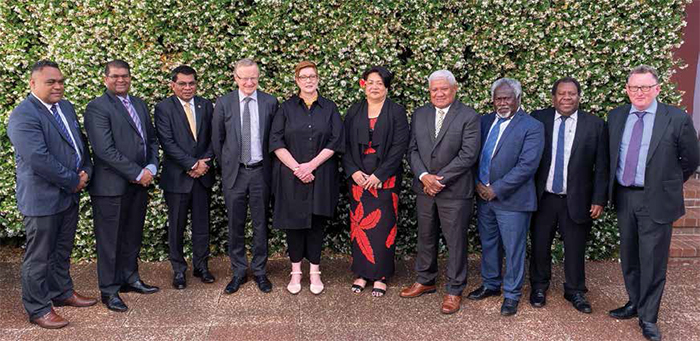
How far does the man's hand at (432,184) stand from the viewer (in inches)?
162

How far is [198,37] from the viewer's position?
501 centimetres

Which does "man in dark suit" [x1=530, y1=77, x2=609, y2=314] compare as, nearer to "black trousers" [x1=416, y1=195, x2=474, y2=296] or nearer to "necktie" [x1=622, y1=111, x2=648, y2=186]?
"necktie" [x1=622, y1=111, x2=648, y2=186]

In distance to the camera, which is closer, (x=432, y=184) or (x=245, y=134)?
(x=432, y=184)

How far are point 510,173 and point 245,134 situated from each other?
7.01ft

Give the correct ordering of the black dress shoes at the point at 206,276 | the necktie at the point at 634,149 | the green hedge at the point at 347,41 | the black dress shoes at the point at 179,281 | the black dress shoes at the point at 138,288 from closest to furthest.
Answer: the necktie at the point at 634,149
the black dress shoes at the point at 138,288
the black dress shoes at the point at 179,281
the black dress shoes at the point at 206,276
the green hedge at the point at 347,41

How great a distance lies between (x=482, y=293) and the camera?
4441 mm

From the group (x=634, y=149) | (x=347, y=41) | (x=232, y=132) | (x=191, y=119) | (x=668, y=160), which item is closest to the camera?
(x=668, y=160)

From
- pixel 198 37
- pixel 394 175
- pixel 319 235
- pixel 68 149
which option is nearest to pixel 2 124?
pixel 68 149

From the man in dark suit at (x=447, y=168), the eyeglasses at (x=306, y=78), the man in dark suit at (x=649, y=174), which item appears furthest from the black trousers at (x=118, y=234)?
the man in dark suit at (x=649, y=174)

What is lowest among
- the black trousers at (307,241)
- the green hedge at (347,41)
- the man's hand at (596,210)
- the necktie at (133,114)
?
the black trousers at (307,241)

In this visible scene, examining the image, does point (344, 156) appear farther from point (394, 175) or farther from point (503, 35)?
point (503, 35)

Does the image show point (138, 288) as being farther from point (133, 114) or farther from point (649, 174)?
point (649, 174)

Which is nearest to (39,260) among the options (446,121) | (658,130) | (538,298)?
(446,121)

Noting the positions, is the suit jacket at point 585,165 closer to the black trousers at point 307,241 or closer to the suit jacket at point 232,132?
the black trousers at point 307,241
